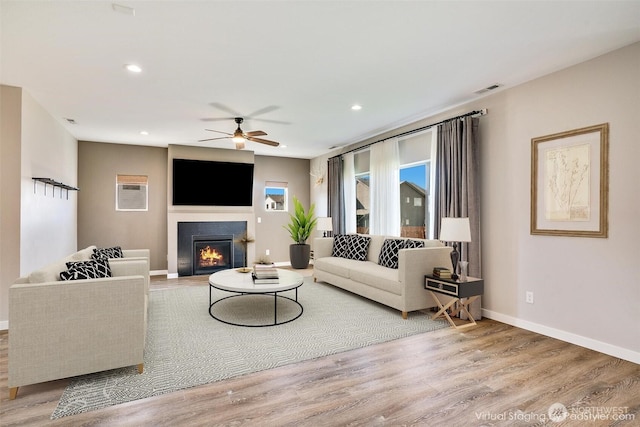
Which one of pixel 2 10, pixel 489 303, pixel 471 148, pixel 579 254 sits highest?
pixel 2 10

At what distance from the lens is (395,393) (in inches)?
89.1

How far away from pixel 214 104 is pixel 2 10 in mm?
2128

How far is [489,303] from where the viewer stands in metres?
3.96

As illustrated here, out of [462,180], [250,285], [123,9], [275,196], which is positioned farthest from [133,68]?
[275,196]

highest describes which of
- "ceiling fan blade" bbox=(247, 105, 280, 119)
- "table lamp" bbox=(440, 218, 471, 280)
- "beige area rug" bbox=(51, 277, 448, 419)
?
"ceiling fan blade" bbox=(247, 105, 280, 119)

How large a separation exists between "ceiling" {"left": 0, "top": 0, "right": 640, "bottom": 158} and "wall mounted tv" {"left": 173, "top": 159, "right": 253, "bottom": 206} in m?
2.14

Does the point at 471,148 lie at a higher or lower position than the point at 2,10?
lower

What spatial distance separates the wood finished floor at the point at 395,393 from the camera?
1981 millimetres

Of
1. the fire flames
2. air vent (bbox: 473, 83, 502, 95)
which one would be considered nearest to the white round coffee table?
the fire flames

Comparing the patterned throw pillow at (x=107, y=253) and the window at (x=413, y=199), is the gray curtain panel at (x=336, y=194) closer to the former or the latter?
the window at (x=413, y=199)

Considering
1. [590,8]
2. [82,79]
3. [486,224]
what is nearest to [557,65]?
[590,8]

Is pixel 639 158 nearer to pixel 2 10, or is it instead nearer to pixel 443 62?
pixel 443 62

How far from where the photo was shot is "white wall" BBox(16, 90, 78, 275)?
3.70 metres

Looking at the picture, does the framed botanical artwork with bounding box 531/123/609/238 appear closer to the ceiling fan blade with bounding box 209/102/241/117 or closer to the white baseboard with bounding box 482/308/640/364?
the white baseboard with bounding box 482/308/640/364
